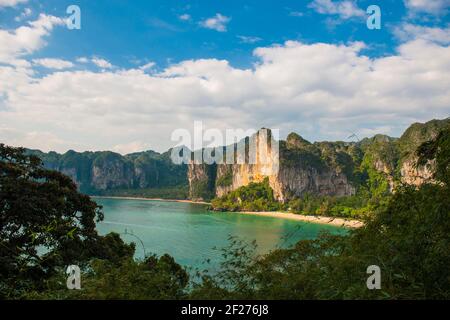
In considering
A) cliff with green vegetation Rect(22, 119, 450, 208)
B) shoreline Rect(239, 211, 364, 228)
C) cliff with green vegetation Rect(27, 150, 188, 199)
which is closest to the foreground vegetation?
shoreline Rect(239, 211, 364, 228)

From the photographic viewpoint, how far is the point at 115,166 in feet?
625

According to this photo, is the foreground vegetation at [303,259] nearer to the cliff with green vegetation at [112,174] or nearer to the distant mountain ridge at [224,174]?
the distant mountain ridge at [224,174]

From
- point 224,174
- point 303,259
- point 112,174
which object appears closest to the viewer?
point 303,259

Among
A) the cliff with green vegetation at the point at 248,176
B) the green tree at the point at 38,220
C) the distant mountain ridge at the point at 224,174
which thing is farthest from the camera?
the distant mountain ridge at the point at 224,174

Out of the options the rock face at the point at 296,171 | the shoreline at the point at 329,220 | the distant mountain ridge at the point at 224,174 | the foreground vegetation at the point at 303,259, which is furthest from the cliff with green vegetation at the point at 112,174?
the foreground vegetation at the point at 303,259

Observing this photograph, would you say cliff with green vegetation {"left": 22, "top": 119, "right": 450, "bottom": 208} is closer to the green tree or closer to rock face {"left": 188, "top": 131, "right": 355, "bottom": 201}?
rock face {"left": 188, "top": 131, "right": 355, "bottom": 201}

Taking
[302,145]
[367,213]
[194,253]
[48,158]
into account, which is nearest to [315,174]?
Result: [302,145]

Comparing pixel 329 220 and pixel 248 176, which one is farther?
pixel 248 176

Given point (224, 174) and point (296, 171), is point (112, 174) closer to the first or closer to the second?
point (224, 174)

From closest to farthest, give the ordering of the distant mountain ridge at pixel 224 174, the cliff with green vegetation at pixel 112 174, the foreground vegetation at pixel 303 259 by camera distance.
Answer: the foreground vegetation at pixel 303 259, the distant mountain ridge at pixel 224 174, the cliff with green vegetation at pixel 112 174

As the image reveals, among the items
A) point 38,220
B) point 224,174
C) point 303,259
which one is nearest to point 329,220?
point 303,259

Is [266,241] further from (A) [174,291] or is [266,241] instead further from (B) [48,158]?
(B) [48,158]

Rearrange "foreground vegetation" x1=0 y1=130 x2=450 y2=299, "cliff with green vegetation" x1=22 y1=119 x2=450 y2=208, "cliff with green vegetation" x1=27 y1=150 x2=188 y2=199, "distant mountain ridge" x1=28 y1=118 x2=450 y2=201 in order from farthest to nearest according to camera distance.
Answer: "cliff with green vegetation" x1=27 y1=150 x2=188 y2=199 < "distant mountain ridge" x1=28 y1=118 x2=450 y2=201 < "cliff with green vegetation" x1=22 y1=119 x2=450 y2=208 < "foreground vegetation" x1=0 y1=130 x2=450 y2=299
